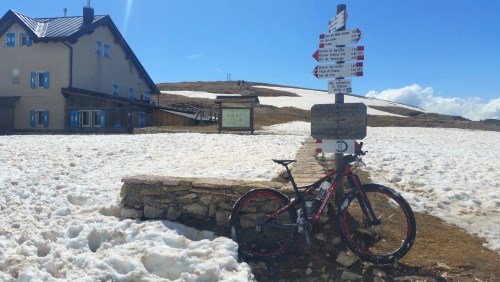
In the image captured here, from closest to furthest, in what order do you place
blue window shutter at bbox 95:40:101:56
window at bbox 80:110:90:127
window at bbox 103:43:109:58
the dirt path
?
the dirt path → window at bbox 80:110:90:127 → blue window shutter at bbox 95:40:101:56 → window at bbox 103:43:109:58

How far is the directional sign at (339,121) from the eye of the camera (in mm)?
6145

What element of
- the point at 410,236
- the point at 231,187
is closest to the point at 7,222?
the point at 231,187

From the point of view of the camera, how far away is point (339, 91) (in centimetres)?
634

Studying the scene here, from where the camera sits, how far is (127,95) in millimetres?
41188

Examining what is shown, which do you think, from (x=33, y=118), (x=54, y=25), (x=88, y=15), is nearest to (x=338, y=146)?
(x=33, y=118)

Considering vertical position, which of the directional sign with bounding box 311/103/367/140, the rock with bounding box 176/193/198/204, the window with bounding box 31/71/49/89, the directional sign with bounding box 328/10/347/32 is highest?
the window with bounding box 31/71/49/89

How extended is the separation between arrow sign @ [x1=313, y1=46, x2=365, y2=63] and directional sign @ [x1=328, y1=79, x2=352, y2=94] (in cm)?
33

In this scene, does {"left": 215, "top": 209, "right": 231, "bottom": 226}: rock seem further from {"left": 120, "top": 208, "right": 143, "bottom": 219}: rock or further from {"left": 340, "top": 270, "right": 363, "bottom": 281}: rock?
{"left": 340, "top": 270, "right": 363, "bottom": 281}: rock

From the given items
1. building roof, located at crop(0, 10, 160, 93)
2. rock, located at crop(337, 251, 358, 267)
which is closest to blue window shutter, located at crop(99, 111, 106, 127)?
building roof, located at crop(0, 10, 160, 93)

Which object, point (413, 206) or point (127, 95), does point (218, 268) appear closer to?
point (413, 206)

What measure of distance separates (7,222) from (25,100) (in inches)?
1228

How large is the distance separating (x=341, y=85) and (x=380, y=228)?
89.6 inches

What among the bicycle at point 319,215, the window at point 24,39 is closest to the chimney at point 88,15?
the window at point 24,39

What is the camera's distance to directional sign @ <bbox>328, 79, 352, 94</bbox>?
20.7 ft
